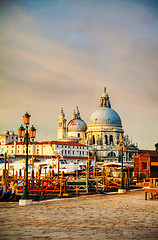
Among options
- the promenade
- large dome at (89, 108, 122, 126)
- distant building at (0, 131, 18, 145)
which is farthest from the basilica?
the promenade

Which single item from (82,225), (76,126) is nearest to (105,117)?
(76,126)

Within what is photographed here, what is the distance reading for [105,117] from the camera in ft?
431

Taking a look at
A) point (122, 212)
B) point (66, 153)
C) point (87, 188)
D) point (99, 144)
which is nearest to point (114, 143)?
point (99, 144)

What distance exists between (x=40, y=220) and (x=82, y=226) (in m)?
1.75

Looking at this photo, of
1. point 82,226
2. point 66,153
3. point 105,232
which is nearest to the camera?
point 105,232

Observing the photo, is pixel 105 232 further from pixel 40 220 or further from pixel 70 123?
pixel 70 123

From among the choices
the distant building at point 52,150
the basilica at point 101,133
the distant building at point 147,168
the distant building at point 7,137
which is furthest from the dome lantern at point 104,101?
the distant building at point 147,168

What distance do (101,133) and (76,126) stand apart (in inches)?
523

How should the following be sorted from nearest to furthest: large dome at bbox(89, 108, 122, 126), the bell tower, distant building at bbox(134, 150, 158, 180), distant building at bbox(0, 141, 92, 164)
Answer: distant building at bbox(134, 150, 158, 180) < distant building at bbox(0, 141, 92, 164) < large dome at bbox(89, 108, 122, 126) < the bell tower

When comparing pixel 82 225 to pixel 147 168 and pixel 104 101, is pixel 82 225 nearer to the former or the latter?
pixel 147 168

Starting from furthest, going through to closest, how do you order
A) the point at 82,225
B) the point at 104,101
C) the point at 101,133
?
the point at 104,101 → the point at 101,133 → the point at 82,225

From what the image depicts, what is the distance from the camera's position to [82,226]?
10.3 m

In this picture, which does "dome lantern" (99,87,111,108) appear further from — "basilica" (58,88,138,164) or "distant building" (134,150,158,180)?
"distant building" (134,150,158,180)

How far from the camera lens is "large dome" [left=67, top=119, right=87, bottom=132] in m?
140
